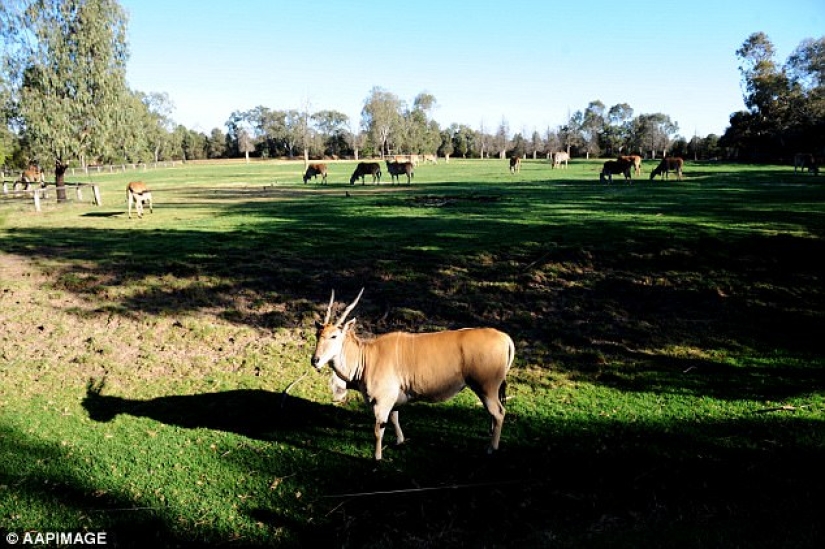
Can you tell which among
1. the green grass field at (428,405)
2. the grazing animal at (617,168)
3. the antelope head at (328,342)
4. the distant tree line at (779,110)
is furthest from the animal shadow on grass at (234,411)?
the distant tree line at (779,110)

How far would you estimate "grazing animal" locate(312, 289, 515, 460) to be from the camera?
620 cm

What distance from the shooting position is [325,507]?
579cm

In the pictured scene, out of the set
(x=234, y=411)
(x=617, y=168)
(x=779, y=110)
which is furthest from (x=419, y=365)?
(x=779, y=110)

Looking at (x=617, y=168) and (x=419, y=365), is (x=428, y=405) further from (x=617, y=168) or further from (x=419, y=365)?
(x=617, y=168)

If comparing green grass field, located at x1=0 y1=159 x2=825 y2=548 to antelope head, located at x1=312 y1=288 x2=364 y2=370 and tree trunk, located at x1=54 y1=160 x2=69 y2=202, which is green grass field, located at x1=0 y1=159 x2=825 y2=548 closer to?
antelope head, located at x1=312 y1=288 x2=364 y2=370

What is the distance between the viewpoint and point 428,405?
7.96 m

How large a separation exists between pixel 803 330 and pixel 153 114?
151318mm

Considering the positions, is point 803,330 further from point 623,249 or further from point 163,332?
point 163,332

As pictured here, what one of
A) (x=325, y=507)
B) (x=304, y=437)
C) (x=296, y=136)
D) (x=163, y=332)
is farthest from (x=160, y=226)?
(x=296, y=136)

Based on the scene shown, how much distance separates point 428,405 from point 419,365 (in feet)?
5.96

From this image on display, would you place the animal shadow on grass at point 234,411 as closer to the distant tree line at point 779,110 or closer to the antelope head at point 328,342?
the antelope head at point 328,342

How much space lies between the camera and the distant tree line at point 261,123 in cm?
3136

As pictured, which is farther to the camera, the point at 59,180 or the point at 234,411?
the point at 59,180

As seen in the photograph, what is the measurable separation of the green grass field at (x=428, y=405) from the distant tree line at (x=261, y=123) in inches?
725
